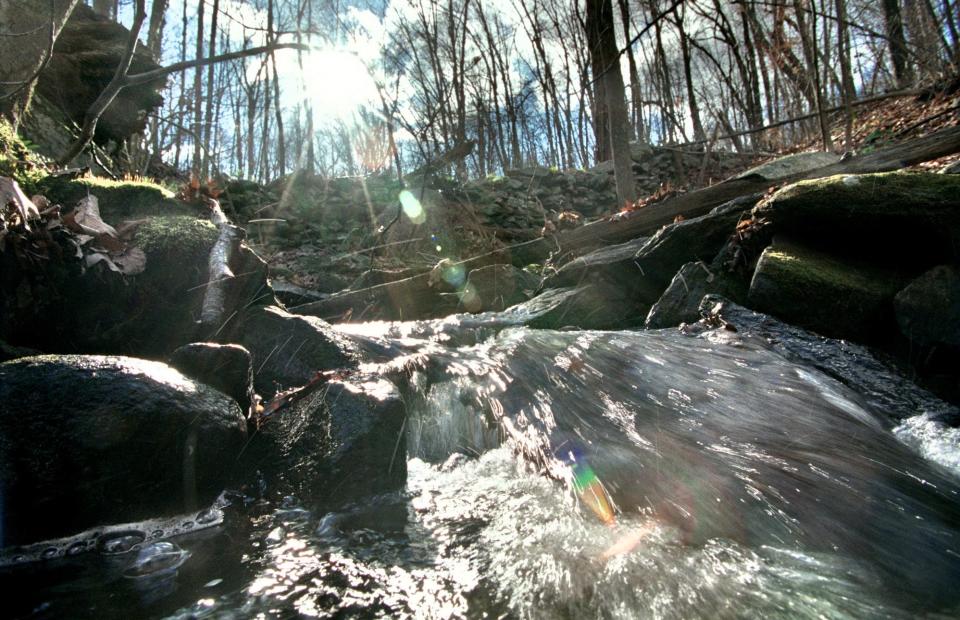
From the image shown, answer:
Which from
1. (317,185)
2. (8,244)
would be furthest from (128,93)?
(8,244)

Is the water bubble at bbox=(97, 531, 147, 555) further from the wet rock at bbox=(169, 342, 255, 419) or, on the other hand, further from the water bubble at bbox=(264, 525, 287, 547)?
the wet rock at bbox=(169, 342, 255, 419)

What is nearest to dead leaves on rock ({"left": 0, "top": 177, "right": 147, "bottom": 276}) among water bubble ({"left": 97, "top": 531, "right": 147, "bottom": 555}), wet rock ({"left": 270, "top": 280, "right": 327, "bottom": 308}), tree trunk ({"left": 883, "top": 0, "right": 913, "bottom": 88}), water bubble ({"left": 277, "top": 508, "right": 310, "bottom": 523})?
water bubble ({"left": 97, "top": 531, "right": 147, "bottom": 555})

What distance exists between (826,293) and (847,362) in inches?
24.0

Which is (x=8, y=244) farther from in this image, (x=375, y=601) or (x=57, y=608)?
(x=375, y=601)

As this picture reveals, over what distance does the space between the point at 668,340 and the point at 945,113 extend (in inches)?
273

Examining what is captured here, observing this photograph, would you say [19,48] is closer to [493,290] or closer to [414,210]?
[414,210]

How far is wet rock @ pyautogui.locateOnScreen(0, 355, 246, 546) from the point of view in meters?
1.98

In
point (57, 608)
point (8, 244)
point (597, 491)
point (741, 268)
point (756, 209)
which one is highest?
point (8, 244)

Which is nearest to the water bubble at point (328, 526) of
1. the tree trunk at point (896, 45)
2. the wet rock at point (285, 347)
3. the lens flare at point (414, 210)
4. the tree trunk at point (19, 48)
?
the wet rock at point (285, 347)

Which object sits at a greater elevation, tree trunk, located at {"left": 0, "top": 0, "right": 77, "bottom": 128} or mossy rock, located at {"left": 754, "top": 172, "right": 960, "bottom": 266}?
tree trunk, located at {"left": 0, "top": 0, "right": 77, "bottom": 128}

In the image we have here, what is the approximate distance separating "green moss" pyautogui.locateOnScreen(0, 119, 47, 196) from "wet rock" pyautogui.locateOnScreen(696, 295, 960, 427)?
17.4ft

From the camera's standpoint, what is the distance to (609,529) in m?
1.93

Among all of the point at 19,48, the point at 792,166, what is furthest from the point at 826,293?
the point at 19,48

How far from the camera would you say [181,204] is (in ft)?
14.9
